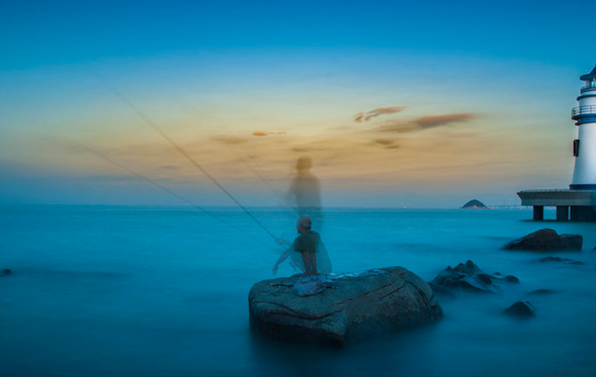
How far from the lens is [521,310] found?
9375 mm

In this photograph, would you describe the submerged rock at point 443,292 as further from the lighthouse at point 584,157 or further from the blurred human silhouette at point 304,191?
the lighthouse at point 584,157

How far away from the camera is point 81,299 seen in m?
11.8

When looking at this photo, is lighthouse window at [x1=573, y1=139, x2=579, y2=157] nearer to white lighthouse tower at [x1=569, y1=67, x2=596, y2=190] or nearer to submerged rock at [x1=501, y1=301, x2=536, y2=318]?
white lighthouse tower at [x1=569, y1=67, x2=596, y2=190]

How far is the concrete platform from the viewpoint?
40.4 metres

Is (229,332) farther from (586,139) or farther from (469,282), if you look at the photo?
(586,139)

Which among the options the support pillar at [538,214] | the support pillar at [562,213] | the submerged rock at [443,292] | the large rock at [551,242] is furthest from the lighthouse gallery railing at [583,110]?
the submerged rock at [443,292]

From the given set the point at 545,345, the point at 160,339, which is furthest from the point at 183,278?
the point at 545,345

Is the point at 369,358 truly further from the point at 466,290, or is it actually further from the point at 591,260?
the point at 591,260

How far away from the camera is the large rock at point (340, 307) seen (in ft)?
22.2

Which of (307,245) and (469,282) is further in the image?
(469,282)

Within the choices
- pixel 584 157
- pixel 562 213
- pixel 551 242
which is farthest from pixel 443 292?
pixel 562 213

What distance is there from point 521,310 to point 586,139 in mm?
38363

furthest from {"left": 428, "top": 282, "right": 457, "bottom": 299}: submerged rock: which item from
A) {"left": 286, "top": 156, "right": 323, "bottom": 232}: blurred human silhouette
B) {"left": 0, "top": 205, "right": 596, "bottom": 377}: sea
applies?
{"left": 286, "top": 156, "right": 323, "bottom": 232}: blurred human silhouette

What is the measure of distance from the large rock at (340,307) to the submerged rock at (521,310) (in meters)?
2.34
